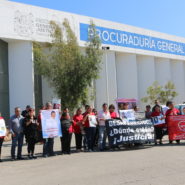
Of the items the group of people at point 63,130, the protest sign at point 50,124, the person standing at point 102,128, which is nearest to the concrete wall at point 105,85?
the group of people at point 63,130

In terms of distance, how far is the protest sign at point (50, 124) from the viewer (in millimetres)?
12703

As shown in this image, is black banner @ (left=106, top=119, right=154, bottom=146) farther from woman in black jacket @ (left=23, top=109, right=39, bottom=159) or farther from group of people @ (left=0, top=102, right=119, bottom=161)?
woman in black jacket @ (left=23, top=109, right=39, bottom=159)

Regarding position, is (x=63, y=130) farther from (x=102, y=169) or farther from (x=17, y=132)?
(x=102, y=169)

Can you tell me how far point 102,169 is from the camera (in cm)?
923

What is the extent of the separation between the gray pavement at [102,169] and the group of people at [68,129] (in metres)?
0.61

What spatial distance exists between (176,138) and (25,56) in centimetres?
1910

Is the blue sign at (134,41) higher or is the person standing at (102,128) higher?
the blue sign at (134,41)

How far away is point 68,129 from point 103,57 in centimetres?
2457

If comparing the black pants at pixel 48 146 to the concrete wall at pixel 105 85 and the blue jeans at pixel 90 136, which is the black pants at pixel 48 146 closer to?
the blue jeans at pixel 90 136

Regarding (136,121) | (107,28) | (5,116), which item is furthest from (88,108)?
(107,28)

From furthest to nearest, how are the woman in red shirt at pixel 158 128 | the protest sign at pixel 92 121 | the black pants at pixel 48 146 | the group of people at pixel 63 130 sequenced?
the woman in red shirt at pixel 158 128 < the protest sign at pixel 92 121 < the black pants at pixel 48 146 < the group of people at pixel 63 130

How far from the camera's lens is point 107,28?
124 feet

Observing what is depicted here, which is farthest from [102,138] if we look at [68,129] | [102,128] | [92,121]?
[68,129]

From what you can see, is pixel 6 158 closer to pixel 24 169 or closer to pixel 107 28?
pixel 24 169
